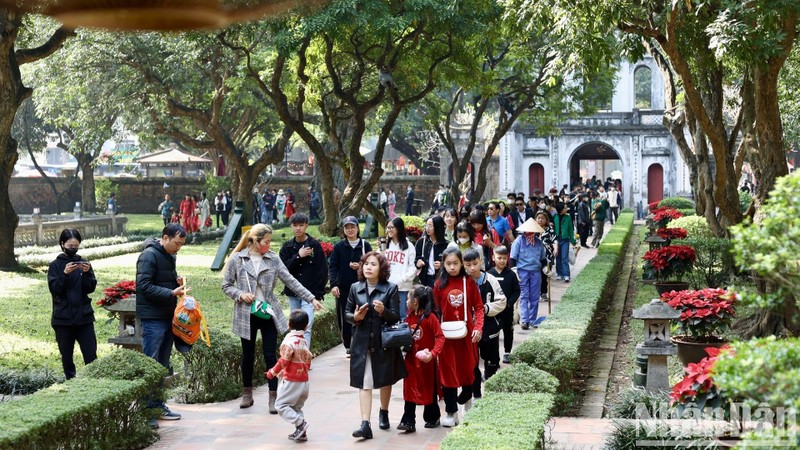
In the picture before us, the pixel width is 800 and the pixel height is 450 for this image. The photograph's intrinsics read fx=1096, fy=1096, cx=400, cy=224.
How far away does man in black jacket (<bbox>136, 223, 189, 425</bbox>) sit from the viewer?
902cm

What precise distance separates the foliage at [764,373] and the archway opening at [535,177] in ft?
136

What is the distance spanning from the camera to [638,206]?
45406 millimetres

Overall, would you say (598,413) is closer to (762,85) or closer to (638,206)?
(762,85)

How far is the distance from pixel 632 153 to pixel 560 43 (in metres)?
33.2

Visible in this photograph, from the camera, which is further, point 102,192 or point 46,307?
point 102,192

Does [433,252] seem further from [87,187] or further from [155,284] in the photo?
[87,187]

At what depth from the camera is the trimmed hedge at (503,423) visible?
6.55 m

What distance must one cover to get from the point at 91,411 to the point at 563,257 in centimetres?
1362

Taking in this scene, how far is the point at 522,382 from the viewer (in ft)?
27.3

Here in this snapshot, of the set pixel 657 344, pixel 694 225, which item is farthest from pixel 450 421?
pixel 694 225

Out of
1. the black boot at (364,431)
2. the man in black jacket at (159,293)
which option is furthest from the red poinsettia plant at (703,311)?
the man in black jacket at (159,293)

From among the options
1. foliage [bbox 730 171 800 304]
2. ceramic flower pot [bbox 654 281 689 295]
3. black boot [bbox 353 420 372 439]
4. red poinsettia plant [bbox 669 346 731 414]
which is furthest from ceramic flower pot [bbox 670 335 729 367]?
ceramic flower pot [bbox 654 281 689 295]

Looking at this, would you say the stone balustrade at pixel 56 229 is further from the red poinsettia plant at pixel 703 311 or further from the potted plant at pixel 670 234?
the red poinsettia plant at pixel 703 311

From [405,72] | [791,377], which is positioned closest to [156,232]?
[405,72]
